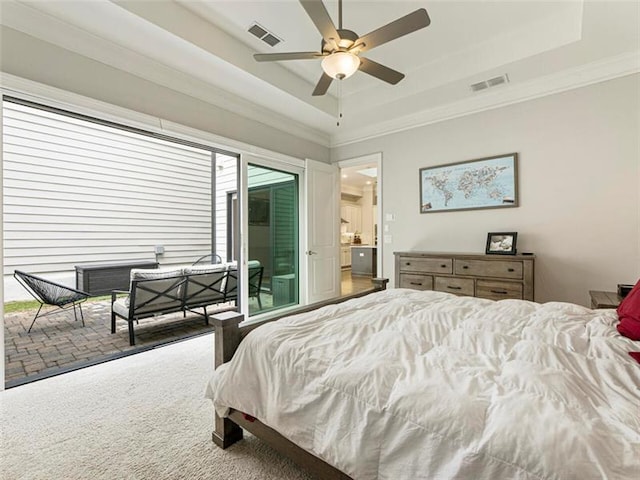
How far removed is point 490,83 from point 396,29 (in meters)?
2.04

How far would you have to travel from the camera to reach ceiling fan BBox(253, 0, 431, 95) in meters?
1.84

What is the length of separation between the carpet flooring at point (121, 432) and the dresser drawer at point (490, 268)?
2.71 metres

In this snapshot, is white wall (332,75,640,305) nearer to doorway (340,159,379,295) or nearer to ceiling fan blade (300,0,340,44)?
ceiling fan blade (300,0,340,44)

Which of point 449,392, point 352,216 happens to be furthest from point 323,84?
point 352,216

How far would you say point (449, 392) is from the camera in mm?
950

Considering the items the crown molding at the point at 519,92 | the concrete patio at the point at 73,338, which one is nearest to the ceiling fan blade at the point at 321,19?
Answer: the crown molding at the point at 519,92

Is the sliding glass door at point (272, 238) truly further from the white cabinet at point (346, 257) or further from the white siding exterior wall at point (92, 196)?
the white cabinet at point (346, 257)

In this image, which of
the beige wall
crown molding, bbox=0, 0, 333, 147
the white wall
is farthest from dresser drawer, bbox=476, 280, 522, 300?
the beige wall

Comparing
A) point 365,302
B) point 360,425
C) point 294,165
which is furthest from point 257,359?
point 294,165

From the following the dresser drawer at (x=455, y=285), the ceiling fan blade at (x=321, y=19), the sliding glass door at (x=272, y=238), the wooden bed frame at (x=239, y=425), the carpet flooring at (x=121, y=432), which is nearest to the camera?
the wooden bed frame at (x=239, y=425)

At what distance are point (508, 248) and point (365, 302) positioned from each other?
7.33 feet

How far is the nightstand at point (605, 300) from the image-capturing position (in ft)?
7.86

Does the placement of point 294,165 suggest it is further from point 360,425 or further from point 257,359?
point 360,425

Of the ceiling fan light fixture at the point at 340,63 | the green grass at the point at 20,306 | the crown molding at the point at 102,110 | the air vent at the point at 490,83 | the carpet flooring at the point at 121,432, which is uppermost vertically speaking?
the air vent at the point at 490,83
